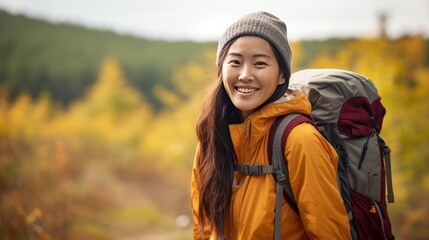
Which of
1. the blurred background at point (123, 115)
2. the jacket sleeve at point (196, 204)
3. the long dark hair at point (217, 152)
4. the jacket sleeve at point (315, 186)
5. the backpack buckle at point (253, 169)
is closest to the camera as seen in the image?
the jacket sleeve at point (315, 186)

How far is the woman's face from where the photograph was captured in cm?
185

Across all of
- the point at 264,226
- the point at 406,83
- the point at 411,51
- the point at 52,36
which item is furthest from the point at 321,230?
the point at 52,36

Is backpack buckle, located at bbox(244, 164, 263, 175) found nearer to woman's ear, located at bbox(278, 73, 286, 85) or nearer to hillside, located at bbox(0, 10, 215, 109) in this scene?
woman's ear, located at bbox(278, 73, 286, 85)

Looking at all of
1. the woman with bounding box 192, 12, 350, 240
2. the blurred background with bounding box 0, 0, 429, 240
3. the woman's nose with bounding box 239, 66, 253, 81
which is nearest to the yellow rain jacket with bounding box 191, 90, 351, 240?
Result: the woman with bounding box 192, 12, 350, 240

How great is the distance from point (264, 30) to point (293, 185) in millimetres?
634

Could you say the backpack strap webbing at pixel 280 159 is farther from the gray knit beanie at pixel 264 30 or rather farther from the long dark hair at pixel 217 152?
the gray knit beanie at pixel 264 30

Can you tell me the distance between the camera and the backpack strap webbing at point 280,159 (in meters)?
1.70

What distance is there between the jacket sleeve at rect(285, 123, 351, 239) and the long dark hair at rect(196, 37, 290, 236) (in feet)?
0.94

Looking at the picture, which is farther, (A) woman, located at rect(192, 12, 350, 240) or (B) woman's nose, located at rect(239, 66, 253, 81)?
(B) woman's nose, located at rect(239, 66, 253, 81)

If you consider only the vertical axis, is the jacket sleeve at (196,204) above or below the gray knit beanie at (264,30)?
below

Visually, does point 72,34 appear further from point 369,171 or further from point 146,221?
point 369,171

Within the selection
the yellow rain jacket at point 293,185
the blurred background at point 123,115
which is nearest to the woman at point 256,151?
the yellow rain jacket at point 293,185

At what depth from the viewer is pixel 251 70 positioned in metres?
1.87

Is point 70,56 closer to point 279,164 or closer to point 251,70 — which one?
point 251,70
